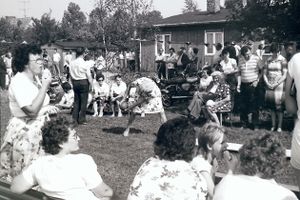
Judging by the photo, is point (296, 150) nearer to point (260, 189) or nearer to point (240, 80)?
point (260, 189)

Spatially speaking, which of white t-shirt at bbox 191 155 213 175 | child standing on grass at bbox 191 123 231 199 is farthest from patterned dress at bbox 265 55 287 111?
white t-shirt at bbox 191 155 213 175

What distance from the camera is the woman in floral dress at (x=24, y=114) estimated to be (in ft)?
12.4

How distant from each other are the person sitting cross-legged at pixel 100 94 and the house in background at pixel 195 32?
17.2 m

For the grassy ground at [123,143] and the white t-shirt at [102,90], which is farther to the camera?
the white t-shirt at [102,90]

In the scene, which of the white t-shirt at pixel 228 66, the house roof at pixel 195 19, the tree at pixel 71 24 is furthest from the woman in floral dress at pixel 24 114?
the tree at pixel 71 24

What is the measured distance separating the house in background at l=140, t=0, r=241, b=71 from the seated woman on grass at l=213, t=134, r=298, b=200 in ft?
86.5

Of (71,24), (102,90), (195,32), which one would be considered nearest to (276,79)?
(102,90)

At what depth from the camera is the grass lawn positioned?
5875 mm

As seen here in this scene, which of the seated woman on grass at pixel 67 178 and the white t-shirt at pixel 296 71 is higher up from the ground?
the white t-shirt at pixel 296 71

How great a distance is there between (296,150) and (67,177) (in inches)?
53.1

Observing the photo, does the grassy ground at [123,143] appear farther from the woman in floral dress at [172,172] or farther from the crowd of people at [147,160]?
the woman in floral dress at [172,172]

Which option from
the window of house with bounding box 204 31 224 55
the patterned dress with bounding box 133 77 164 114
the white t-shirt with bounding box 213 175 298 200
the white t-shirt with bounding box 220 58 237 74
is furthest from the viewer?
the window of house with bounding box 204 31 224 55

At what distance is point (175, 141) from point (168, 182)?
237 millimetres

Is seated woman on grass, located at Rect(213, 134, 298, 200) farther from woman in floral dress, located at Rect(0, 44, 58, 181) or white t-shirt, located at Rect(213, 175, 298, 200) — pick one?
woman in floral dress, located at Rect(0, 44, 58, 181)
